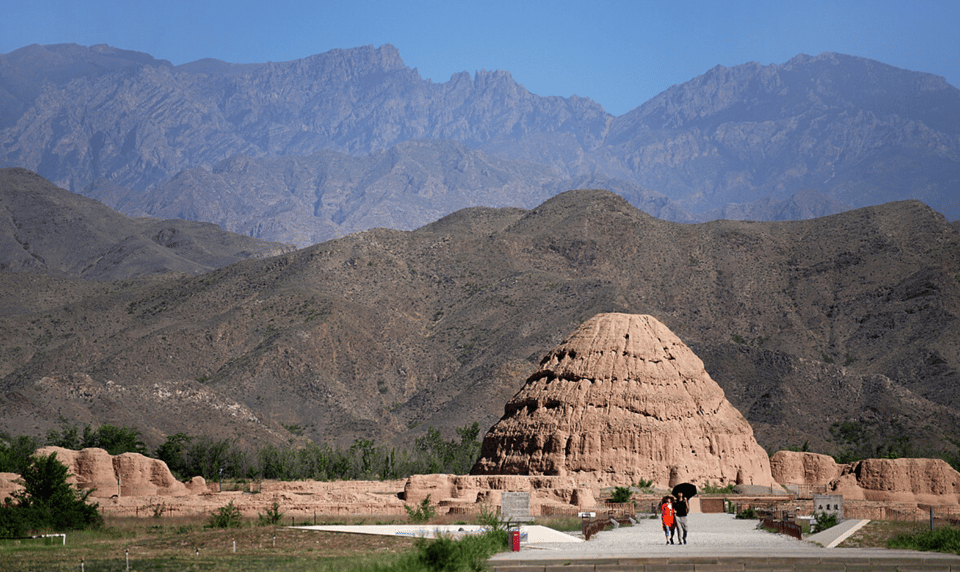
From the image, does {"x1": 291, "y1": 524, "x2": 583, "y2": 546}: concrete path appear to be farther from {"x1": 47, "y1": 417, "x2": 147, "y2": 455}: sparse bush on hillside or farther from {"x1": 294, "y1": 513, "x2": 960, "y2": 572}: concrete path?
{"x1": 47, "y1": 417, "x2": 147, "y2": 455}: sparse bush on hillside

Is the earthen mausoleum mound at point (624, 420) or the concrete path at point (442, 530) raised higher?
the earthen mausoleum mound at point (624, 420)

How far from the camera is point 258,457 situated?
75062mm

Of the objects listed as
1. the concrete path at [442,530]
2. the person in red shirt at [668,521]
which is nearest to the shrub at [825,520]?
the person in red shirt at [668,521]

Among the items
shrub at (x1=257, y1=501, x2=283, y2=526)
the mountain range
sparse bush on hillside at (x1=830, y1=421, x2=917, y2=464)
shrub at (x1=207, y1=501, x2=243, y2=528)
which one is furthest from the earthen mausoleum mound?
the mountain range

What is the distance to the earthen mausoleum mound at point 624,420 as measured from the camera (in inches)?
1655

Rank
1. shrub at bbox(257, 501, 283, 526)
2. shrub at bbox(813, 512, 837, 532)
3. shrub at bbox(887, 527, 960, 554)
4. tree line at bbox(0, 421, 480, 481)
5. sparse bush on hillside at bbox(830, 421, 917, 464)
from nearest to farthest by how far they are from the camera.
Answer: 1. shrub at bbox(887, 527, 960, 554)
2. shrub at bbox(813, 512, 837, 532)
3. shrub at bbox(257, 501, 283, 526)
4. tree line at bbox(0, 421, 480, 481)
5. sparse bush on hillside at bbox(830, 421, 917, 464)

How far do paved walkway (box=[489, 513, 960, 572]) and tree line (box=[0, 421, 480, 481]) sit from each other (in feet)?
130

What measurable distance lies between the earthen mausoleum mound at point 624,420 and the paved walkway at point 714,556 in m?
14.4

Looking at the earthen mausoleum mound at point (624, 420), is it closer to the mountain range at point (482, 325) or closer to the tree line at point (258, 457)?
the tree line at point (258, 457)

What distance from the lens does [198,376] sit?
10050 centimetres

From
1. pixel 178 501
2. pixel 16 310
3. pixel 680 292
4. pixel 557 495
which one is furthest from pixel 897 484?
pixel 16 310

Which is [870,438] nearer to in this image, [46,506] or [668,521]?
[668,521]

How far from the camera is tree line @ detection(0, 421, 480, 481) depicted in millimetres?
68062

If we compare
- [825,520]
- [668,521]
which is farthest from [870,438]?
[668,521]
